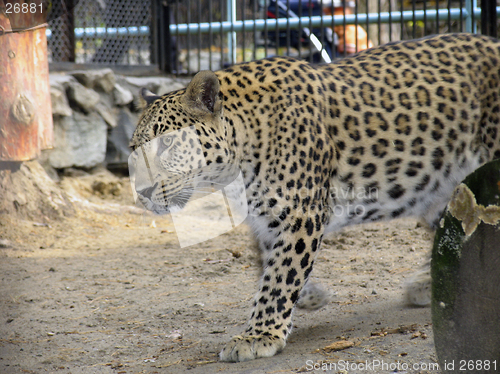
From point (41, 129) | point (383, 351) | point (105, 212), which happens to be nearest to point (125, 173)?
point (105, 212)

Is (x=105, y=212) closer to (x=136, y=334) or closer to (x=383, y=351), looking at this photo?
(x=136, y=334)

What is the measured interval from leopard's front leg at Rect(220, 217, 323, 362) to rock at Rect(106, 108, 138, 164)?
5.20 metres

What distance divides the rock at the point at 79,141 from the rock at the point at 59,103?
0.11 meters

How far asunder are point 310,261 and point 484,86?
5.47ft

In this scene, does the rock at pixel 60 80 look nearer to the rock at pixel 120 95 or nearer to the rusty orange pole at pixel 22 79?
the rock at pixel 120 95

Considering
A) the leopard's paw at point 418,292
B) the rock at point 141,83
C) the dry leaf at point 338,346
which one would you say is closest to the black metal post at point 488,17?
the rock at point 141,83

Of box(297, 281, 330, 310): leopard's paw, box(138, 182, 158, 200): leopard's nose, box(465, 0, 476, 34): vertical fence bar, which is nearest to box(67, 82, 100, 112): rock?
box(138, 182, 158, 200): leopard's nose

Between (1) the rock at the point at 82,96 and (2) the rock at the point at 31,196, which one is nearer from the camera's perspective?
(2) the rock at the point at 31,196

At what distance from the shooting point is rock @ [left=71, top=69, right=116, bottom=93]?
7.90 m

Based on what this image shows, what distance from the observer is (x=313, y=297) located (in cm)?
400

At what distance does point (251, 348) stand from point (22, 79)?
154 inches

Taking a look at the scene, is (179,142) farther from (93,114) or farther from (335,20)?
(335,20)

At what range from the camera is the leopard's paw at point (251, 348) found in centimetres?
330

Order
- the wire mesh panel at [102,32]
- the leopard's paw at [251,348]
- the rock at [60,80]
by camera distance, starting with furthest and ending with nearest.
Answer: the wire mesh panel at [102,32] < the rock at [60,80] < the leopard's paw at [251,348]
